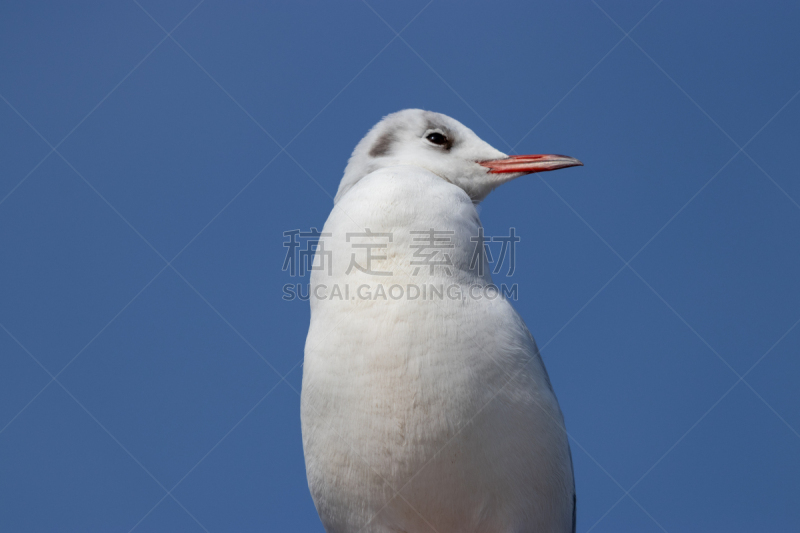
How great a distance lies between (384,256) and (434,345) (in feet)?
1.24

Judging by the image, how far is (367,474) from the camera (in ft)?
7.86

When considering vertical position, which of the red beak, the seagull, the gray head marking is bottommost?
the seagull

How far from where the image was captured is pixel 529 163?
3174 mm

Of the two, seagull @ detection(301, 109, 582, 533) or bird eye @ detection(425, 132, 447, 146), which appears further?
bird eye @ detection(425, 132, 447, 146)

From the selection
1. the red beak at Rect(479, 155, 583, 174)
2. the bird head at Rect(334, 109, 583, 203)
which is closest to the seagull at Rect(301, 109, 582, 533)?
the bird head at Rect(334, 109, 583, 203)

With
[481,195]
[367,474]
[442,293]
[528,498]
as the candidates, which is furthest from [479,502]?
[481,195]

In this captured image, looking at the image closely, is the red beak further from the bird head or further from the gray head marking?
the gray head marking

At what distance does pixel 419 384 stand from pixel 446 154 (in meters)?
1.22

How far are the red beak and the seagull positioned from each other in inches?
18.7

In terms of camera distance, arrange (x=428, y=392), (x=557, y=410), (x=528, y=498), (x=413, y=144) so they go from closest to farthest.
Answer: (x=428, y=392)
(x=528, y=498)
(x=557, y=410)
(x=413, y=144)

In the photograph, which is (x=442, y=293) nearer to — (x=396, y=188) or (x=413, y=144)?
(x=396, y=188)

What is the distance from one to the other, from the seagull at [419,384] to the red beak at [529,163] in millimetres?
475

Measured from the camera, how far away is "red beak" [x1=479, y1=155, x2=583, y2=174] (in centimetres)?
312

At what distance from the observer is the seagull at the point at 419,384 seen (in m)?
2.32
